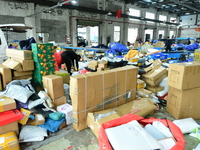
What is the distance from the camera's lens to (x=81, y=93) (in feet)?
7.04

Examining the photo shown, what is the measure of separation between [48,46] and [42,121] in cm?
181

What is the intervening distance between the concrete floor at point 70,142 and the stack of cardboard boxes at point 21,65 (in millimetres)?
1649

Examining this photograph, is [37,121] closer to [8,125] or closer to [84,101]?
[8,125]

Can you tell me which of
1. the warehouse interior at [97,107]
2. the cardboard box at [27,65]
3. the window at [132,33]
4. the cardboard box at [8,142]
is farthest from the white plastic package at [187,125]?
the window at [132,33]

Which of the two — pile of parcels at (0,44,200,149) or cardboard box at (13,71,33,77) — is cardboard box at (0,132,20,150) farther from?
cardboard box at (13,71,33,77)

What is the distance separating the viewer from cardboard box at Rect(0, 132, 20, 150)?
1.72 m

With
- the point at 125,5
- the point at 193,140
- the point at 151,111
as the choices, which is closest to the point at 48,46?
the point at 151,111

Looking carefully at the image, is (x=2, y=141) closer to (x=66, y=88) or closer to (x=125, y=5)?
(x=66, y=88)

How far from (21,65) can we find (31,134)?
5.41 ft

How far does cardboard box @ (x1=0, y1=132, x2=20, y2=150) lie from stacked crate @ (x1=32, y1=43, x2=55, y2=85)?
161 cm

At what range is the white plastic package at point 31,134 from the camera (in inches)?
79.7

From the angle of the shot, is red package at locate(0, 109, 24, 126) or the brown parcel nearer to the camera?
red package at locate(0, 109, 24, 126)

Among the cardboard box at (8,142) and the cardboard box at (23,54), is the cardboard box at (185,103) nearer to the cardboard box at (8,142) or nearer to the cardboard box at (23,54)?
the cardboard box at (8,142)

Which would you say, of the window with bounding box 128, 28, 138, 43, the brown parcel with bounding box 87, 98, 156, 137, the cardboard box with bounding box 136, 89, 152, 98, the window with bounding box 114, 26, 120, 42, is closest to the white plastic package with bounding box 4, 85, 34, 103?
the brown parcel with bounding box 87, 98, 156, 137
